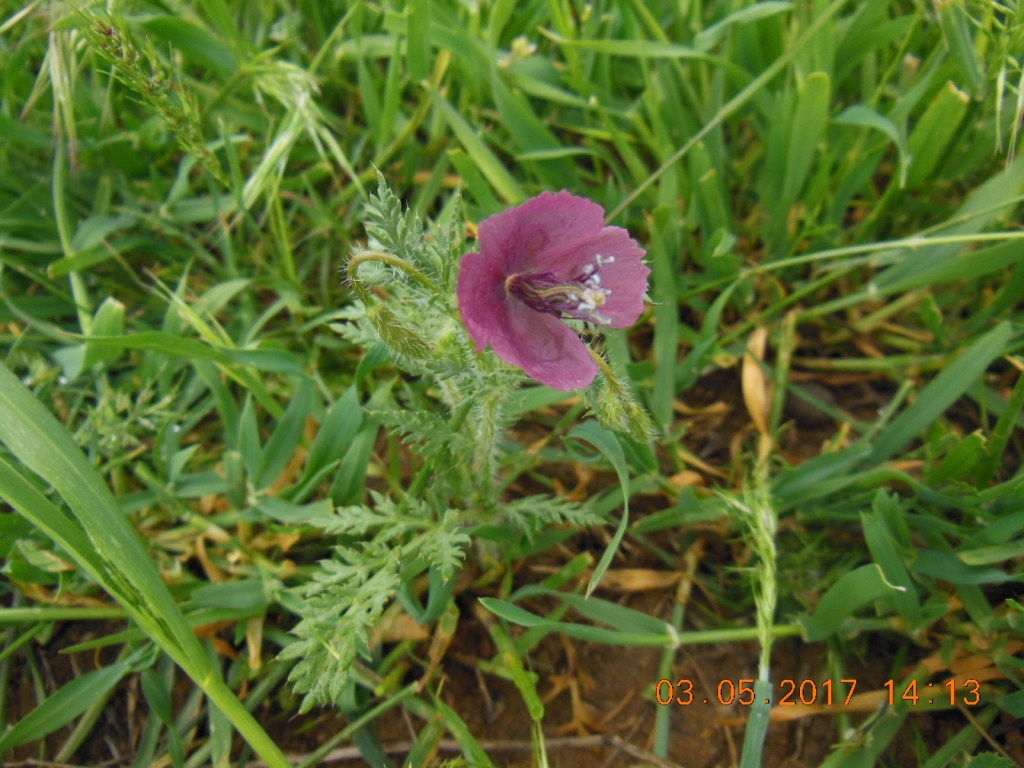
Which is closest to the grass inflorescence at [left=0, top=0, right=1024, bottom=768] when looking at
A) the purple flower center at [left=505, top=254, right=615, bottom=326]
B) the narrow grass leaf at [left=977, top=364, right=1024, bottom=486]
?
the narrow grass leaf at [left=977, top=364, right=1024, bottom=486]

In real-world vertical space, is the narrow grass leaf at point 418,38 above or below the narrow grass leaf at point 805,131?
above

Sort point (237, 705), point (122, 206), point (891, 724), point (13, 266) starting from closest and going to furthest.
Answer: point (237, 705) → point (891, 724) → point (13, 266) → point (122, 206)

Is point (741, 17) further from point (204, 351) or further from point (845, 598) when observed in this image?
point (204, 351)

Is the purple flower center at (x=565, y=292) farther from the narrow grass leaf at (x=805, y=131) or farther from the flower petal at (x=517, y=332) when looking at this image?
the narrow grass leaf at (x=805, y=131)

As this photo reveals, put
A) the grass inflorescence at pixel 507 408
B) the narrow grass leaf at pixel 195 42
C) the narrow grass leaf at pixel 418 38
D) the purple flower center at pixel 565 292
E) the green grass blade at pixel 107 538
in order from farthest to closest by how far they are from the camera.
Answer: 1. the narrow grass leaf at pixel 195 42
2. the narrow grass leaf at pixel 418 38
3. the grass inflorescence at pixel 507 408
4. the green grass blade at pixel 107 538
5. the purple flower center at pixel 565 292

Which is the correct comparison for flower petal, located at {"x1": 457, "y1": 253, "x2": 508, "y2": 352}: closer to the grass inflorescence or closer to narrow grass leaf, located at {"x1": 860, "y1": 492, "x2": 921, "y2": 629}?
the grass inflorescence

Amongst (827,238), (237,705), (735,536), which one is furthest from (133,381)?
(827,238)

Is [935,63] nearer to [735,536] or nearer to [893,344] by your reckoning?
[893,344]
